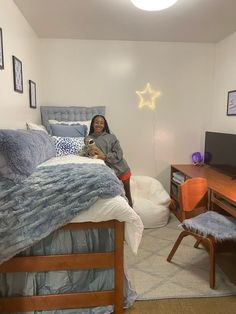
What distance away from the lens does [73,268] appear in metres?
1.56

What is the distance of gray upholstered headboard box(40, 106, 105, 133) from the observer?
3479mm

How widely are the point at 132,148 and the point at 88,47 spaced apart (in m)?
1.54

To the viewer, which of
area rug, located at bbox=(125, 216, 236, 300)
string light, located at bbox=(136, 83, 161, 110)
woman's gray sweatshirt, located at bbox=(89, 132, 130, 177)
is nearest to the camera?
area rug, located at bbox=(125, 216, 236, 300)

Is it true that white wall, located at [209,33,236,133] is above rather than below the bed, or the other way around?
above

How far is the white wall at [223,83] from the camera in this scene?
325 centimetres

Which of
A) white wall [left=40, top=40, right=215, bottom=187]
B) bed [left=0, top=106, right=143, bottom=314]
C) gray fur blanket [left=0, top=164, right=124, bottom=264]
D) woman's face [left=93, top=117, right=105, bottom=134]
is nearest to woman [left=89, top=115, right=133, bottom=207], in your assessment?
woman's face [left=93, top=117, right=105, bottom=134]

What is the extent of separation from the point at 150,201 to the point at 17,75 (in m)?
2.08

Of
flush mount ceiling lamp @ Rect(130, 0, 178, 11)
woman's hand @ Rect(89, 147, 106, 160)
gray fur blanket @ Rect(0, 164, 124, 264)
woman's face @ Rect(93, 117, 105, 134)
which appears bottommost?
gray fur blanket @ Rect(0, 164, 124, 264)

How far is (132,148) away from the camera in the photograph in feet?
12.5

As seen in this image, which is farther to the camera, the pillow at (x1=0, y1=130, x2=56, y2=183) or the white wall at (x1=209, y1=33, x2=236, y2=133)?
the white wall at (x1=209, y1=33, x2=236, y2=133)

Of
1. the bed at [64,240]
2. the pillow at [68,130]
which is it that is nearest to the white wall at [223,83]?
the pillow at [68,130]

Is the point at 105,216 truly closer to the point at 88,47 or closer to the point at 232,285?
the point at 232,285

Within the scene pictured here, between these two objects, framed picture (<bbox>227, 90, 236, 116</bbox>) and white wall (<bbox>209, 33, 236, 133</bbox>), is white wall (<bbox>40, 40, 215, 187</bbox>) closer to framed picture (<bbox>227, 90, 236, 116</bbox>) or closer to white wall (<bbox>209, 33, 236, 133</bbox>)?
white wall (<bbox>209, 33, 236, 133</bbox>)

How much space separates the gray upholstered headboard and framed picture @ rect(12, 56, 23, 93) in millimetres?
900
